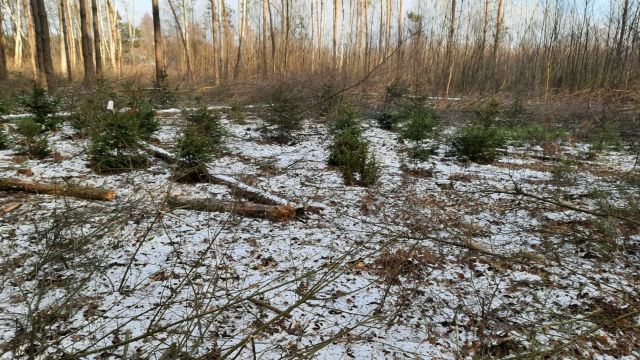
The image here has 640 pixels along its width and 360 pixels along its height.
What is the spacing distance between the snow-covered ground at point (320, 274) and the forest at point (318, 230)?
2 cm

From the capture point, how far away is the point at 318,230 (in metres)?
3.94

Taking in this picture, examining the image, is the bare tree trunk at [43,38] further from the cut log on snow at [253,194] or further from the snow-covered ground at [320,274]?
the cut log on snow at [253,194]

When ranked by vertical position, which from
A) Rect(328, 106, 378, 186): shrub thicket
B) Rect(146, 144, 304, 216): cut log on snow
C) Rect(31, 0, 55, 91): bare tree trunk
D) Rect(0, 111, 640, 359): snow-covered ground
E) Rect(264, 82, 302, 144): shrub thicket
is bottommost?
Rect(0, 111, 640, 359): snow-covered ground

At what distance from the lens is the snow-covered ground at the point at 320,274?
219 cm

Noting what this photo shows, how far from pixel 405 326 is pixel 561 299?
1365 mm

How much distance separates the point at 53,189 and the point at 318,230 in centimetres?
327

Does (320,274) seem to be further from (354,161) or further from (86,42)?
(86,42)

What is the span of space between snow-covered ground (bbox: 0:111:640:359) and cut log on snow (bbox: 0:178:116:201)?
0.42ft

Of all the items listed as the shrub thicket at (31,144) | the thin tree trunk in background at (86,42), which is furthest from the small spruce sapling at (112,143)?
the thin tree trunk in background at (86,42)

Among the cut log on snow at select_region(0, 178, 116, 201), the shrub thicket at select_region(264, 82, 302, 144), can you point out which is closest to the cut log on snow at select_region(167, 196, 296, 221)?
the cut log on snow at select_region(0, 178, 116, 201)

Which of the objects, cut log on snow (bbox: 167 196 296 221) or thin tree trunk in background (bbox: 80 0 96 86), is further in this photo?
thin tree trunk in background (bbox: 80 0 96 86)

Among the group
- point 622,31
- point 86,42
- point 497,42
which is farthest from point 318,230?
point 497,42

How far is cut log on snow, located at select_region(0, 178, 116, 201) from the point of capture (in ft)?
13.6

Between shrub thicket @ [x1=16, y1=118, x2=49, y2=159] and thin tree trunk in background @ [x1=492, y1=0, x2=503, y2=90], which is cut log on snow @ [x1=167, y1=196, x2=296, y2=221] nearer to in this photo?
shrub thicket @ [x1=16, y1=118, x2=49, y2=159]
